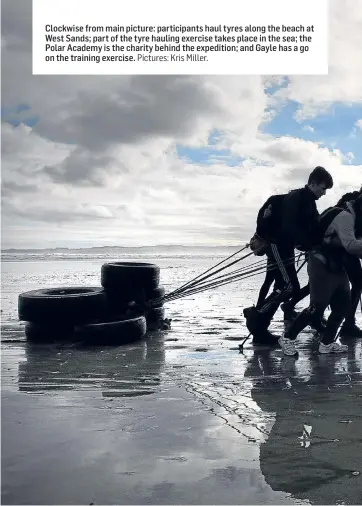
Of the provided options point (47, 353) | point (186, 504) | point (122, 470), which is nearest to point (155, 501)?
point (186, 504)

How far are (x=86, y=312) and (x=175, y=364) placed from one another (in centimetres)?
176

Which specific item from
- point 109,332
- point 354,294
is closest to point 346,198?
point 354,294

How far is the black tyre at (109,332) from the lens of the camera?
20.5ft

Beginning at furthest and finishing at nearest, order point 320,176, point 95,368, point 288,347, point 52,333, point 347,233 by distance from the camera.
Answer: point 52,333, point 320,176, point 288,347, point 347,233, point 95,368

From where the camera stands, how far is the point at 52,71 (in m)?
5.15

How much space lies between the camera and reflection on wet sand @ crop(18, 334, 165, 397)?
14.6 feet

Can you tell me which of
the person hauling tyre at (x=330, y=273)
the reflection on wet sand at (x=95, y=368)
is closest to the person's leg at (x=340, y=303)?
the person hauling tyre at (x=330, y=273)

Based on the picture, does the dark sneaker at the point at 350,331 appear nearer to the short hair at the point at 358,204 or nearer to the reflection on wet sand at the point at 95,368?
the short hair at the point at 358,204

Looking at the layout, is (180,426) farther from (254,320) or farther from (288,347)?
(254,320)

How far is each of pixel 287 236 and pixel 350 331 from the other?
1.60 m

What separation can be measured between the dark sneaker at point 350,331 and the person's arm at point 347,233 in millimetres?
1883

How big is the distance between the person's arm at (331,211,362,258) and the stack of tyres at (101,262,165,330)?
2.98 meters

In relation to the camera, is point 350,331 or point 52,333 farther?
point 350,331

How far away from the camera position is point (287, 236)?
634 cm
